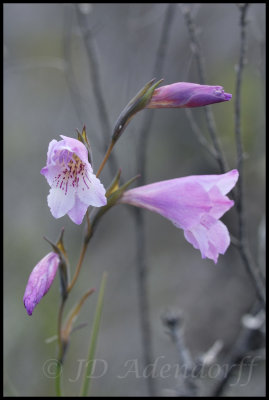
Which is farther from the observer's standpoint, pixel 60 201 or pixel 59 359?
pixel 59 359

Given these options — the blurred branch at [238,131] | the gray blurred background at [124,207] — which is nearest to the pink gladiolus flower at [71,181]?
the blurred branch at [238,131]

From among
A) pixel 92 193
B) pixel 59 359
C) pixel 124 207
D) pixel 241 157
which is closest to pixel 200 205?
pixel 92 193

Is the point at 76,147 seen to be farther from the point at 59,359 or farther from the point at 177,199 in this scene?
the point at 59,359

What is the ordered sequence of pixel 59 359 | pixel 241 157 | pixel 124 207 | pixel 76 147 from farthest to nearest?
pixel 124 207, pixel 241 157, pixel 59 359, pixel 76 147

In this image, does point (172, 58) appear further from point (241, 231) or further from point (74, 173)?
point (74, 173)

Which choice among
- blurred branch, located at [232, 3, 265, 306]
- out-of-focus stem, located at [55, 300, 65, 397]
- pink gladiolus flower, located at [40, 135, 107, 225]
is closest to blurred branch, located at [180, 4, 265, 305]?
blurred branch, located at [232, 3, 265, 306]

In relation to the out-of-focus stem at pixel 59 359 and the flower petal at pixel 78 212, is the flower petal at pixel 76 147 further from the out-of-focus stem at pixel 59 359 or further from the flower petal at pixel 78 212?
the out-of-focus stem at pixel 59 359
